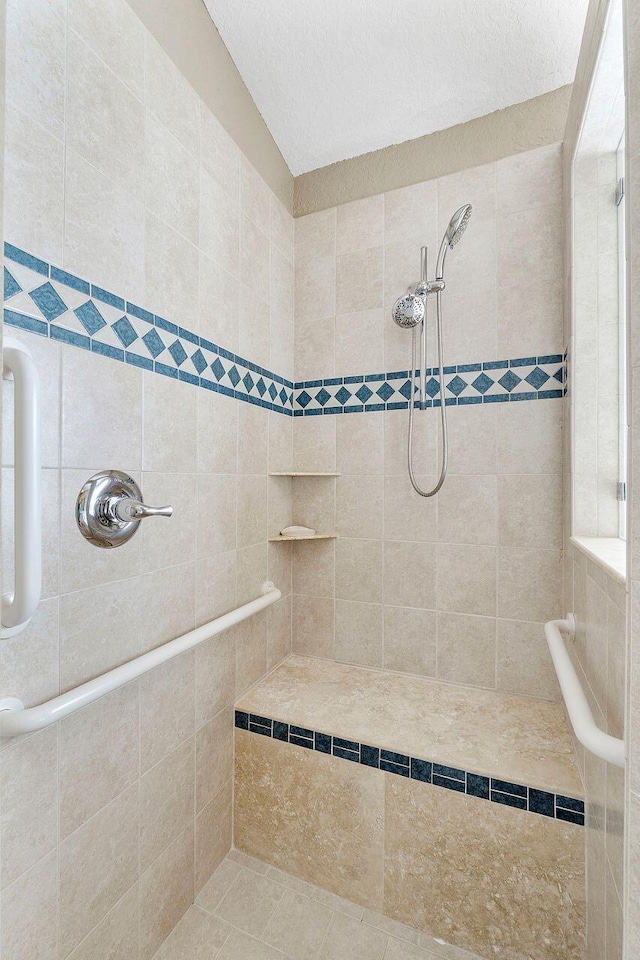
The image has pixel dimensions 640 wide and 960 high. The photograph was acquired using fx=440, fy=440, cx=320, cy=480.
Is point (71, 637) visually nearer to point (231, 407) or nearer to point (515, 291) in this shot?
point (231, 407)

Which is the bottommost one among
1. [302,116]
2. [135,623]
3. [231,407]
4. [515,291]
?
[135,623]

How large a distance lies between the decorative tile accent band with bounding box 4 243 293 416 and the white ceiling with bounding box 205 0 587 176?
101 cm

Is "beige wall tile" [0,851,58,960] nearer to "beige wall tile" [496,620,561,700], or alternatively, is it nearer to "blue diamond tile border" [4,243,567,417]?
"blue diamond tile border" [4,243,567,417]

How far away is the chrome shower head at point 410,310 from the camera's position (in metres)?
1.63

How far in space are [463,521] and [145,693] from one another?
3.90 ft

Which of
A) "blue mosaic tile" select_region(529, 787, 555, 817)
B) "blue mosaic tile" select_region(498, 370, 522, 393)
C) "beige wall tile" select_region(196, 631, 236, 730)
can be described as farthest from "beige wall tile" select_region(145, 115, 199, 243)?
"blue mosaic tile" select_region(529, 787, 555, 817)

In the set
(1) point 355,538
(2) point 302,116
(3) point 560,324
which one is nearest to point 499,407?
(3) point 560,324

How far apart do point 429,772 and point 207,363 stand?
1345 millimetres

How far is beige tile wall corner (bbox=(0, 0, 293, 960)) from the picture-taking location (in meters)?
0.86

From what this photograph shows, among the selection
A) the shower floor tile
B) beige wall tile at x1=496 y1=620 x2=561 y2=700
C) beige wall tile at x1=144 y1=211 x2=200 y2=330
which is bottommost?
the shower floor tile

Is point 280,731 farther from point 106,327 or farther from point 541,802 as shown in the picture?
point 106,327

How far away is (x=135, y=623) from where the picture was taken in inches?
43.1

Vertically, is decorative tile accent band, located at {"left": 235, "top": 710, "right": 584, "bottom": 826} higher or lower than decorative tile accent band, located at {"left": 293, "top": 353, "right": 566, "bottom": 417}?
lower

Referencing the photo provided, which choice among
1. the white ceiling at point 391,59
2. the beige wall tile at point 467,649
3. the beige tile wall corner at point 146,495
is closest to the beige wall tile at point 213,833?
the beige tile wall corner at point 146,495
